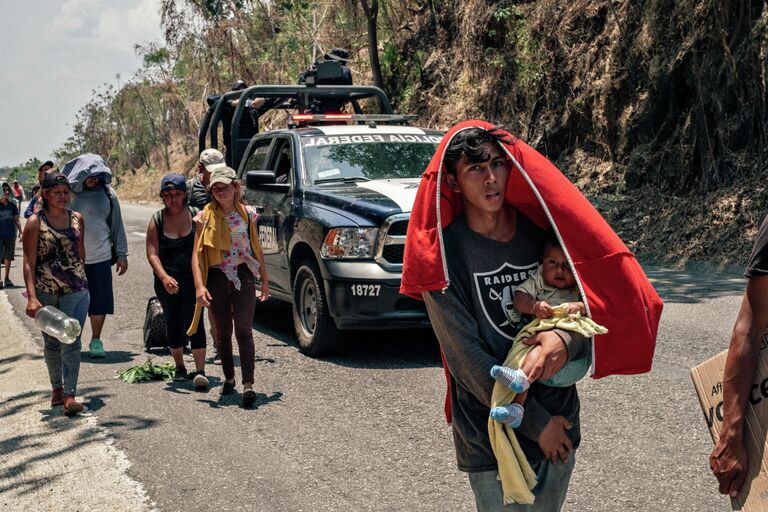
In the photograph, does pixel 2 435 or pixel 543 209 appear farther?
pixel 2 435

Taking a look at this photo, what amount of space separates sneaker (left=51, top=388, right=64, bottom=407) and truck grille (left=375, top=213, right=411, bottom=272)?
2672 mm

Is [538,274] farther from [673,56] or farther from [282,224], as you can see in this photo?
[673,56]

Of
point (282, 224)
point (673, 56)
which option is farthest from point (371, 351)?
point (673, 56)

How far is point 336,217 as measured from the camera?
8055mm

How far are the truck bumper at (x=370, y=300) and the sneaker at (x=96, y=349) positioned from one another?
8.16 ft

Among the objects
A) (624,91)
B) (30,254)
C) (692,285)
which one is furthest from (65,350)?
(624,91)

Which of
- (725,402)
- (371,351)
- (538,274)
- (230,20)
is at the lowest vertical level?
(371,351)

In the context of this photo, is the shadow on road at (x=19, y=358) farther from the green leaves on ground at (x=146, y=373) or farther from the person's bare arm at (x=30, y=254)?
the person's bare arm at (x=30, y=254)

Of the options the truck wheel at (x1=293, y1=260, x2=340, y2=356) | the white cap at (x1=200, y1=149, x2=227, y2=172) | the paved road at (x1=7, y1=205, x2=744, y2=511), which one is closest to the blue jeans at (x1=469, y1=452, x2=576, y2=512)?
the paved road at (x1=7, y1=205, x2=744, y2=511)

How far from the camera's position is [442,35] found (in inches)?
961

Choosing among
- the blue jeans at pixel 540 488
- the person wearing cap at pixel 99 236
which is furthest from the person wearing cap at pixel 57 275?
the blue jeans at pixel 540 488

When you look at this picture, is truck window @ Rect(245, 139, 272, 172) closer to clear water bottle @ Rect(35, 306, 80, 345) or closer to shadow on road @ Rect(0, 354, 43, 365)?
shadow on road @ Rect(0, 354, 43, 365)

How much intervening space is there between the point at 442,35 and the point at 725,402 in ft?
74.8

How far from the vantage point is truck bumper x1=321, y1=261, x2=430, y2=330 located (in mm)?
7707
